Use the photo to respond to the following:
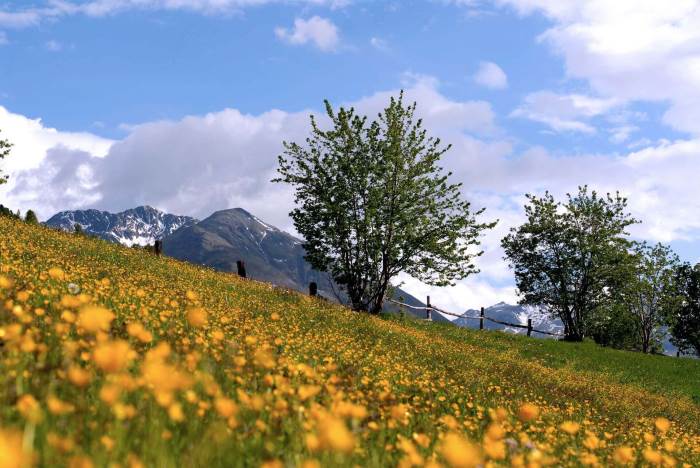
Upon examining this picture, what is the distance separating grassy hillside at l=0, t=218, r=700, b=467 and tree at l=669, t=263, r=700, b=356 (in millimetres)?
52552

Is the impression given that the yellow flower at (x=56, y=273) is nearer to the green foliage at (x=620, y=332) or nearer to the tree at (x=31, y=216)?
the tree at (x=31, y=216)

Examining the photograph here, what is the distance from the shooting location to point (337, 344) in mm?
11703

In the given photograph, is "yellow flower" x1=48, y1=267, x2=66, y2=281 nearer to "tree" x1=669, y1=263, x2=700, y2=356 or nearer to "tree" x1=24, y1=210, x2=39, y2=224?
"tree" x1=24, y1=210, x2=39, y2=224

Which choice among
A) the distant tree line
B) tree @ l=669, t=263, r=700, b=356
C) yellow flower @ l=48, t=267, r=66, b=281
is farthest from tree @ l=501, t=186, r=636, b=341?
yellow flower @ l=48, t=267, r=66, b=281

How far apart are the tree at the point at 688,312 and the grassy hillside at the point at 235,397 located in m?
52.6

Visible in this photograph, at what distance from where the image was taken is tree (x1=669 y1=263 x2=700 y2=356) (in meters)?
62.7

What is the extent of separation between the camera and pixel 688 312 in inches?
2505

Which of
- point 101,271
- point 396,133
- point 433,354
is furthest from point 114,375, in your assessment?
point 396,133

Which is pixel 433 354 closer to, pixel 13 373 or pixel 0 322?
A: pixel 0 322

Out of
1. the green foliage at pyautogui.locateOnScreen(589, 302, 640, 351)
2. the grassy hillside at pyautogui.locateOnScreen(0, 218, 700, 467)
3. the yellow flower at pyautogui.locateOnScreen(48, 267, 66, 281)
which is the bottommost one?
the grassy hillside at pyautogui.locateOnScreen(0, 218, 700, 467)

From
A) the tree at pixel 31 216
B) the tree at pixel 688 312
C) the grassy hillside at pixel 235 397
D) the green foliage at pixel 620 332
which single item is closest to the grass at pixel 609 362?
the grassy hillside at pixel 235 397

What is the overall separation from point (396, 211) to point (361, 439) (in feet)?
86.2

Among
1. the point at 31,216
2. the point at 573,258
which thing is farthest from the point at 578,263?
the point at 31,216

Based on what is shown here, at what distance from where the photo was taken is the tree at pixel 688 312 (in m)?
62.7
